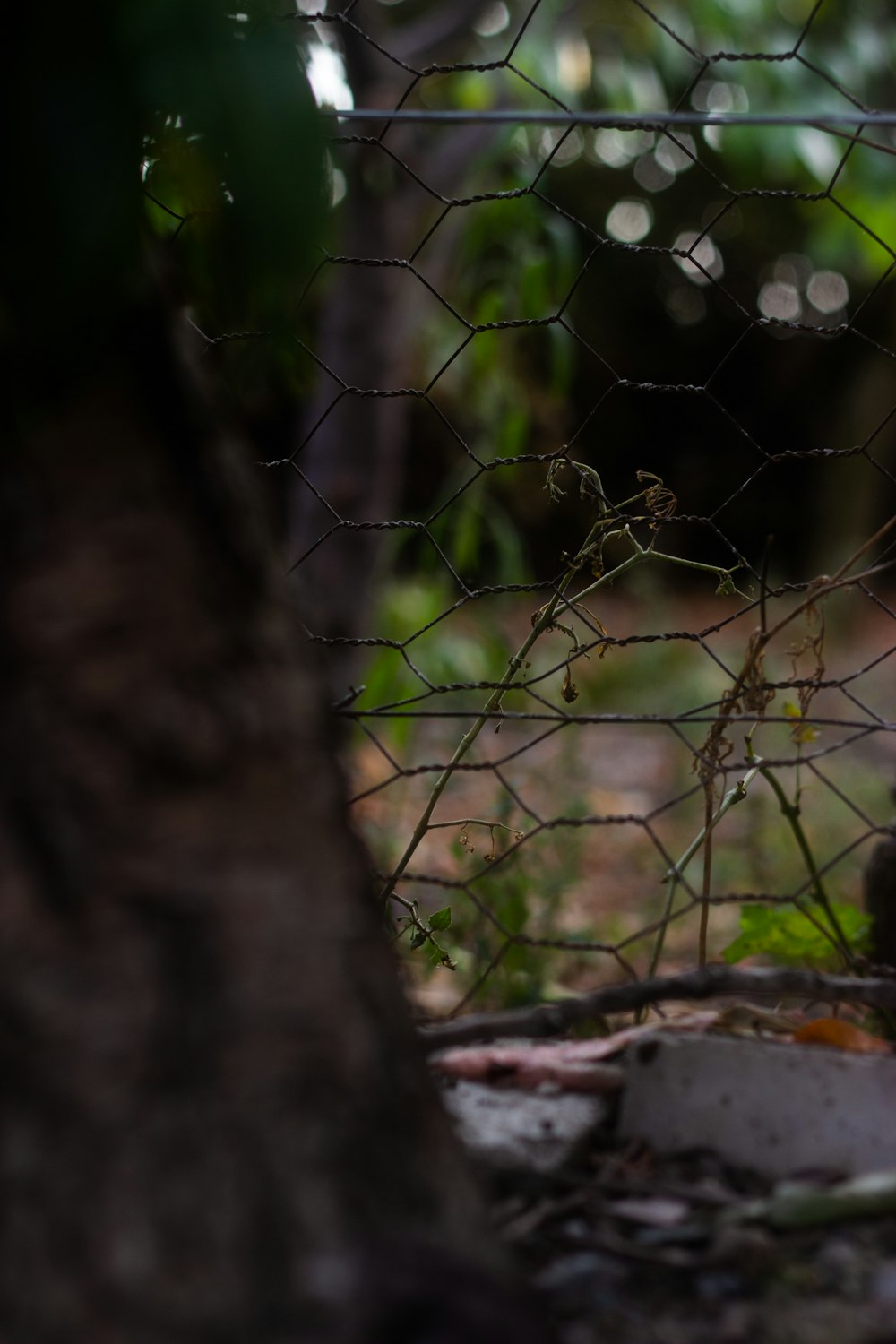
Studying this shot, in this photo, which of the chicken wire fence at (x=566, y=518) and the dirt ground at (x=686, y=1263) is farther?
the chicken wire fence at (x=566, y=518)

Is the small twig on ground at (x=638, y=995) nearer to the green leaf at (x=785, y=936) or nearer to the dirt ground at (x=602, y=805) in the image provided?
the dirt ground at (x=602, y=805)

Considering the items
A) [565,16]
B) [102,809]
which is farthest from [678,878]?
[565,16]

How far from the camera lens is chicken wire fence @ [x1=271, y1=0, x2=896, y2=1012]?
2.60ft

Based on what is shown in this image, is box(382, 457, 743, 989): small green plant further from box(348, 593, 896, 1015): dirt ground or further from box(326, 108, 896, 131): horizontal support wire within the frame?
box(326, 108, 896, 131): horizontal support wire

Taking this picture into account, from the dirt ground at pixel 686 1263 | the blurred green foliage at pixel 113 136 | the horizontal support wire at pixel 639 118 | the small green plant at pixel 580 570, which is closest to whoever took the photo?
the blurred green foliage at pixel 113 136

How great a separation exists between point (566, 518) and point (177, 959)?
16.4 ft

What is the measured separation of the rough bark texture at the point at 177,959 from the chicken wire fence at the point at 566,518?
0.68 feet

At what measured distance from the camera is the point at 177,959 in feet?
1.34

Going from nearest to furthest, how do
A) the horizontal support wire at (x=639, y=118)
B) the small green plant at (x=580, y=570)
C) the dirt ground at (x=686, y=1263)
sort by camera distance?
1. the dirt ground at (x=686, y=1263)
2. the horizontal support wire at (x=639, y=118)
3. the small green plant at (x=580, y=570)

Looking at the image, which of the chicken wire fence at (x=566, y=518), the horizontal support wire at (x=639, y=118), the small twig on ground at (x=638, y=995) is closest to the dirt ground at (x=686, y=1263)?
the small twig on ground at (x=638, y=995)

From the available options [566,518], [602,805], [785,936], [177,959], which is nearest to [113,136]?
[177,959]

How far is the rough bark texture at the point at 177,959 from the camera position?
1.28 feet

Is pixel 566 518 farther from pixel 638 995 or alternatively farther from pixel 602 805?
pixel 638 995

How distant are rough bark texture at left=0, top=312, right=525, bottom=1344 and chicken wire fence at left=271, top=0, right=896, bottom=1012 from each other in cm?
21
